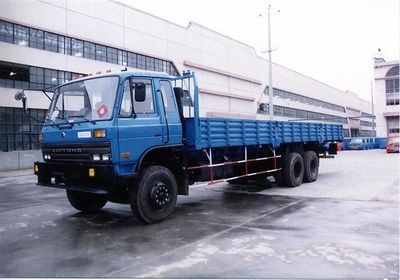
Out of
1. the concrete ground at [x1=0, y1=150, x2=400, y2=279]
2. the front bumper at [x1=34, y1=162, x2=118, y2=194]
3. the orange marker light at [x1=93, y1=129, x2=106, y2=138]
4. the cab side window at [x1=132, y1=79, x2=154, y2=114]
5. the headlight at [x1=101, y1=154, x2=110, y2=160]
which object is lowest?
the concrete ground at [x1=0, y1=150, x2=400, y2=279]

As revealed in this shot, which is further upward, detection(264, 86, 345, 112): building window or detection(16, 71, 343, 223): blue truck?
detection(264, 86, 345, 112): building window

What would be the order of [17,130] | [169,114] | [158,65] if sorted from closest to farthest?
[169,114]
[17,130]
[158,65]

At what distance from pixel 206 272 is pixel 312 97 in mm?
66337

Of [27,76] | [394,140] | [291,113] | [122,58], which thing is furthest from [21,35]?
[291,113]

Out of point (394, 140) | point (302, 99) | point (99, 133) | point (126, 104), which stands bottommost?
point (394, 140)

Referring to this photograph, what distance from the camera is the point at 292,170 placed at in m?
11.2

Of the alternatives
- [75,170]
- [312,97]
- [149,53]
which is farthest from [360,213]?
[312,97]

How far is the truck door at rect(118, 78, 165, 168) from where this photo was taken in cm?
632

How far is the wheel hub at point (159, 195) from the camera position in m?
6.72

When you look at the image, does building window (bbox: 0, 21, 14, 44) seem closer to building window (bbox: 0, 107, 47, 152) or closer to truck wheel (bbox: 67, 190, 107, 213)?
building window (bbox: 0, 107, 47, 152)

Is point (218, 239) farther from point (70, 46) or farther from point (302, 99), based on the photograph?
point (302, 99)

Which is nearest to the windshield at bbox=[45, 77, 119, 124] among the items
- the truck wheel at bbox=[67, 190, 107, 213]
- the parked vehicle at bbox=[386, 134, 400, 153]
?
the truck wheel at bbox=[67, 190, 107, 213]

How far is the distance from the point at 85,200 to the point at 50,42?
20440mm

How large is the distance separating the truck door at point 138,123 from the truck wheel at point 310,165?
6.75m
